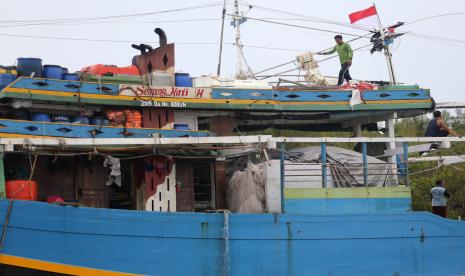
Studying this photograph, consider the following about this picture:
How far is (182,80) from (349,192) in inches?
151

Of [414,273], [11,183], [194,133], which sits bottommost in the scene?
[414,273]

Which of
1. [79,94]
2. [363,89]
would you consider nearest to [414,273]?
[363,89]

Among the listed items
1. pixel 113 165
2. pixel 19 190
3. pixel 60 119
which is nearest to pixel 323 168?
pixel 113 165

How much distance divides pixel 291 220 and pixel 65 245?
3751mm

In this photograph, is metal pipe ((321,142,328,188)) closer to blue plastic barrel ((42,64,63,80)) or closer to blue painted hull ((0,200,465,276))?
blue painted hull ((0,200,465,276))

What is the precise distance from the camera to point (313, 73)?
1550 centimetres

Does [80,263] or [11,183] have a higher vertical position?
[11,183]

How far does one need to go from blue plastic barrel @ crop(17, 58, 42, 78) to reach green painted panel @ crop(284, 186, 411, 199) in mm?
4828

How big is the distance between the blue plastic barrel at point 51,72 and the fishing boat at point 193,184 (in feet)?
0.08

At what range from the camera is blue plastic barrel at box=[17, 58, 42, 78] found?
Result: 12.0 meters

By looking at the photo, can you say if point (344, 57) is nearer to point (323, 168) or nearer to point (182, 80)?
point (323, 168)

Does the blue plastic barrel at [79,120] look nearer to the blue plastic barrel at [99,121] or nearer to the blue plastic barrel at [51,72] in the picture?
the blue plastic barrel at [99,121]

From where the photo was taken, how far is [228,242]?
11.4 meters

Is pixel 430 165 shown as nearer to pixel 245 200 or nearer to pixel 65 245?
pixel 245 200
